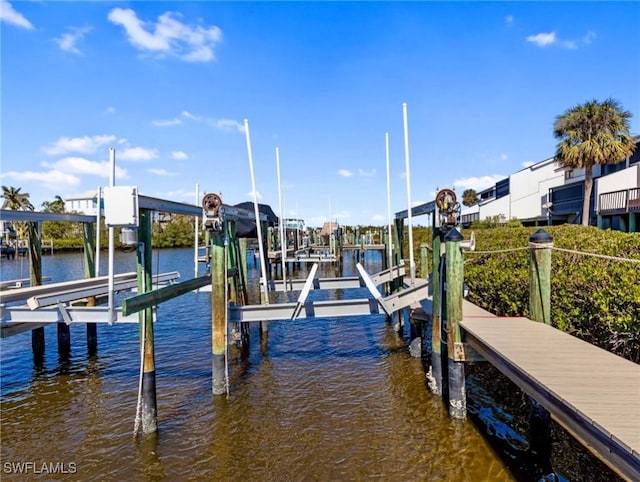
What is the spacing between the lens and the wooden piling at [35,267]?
363 inches

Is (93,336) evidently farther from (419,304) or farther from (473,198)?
(473,198)

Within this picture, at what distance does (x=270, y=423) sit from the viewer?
6430 mm

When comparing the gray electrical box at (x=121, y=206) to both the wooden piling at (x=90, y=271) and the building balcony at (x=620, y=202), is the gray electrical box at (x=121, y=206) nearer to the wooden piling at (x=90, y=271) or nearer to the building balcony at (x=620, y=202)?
the wooden piling at (x=90, y=271)

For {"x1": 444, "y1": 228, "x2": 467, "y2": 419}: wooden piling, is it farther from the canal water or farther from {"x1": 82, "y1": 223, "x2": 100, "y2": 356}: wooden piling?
{"x1": 82, "y1": 223, "x2": 100, "y2": 356}: wooden piling

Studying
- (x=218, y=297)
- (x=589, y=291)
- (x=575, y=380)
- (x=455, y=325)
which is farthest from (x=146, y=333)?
(x=589, y=291)

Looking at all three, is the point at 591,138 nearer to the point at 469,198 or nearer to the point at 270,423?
the point at 270,423

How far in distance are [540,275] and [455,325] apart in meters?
1.45

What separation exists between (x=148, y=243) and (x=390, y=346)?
7.10 metres

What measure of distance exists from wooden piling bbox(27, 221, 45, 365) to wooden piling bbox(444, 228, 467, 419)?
9.45 meters

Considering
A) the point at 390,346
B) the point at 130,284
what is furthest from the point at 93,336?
the point at 390,346

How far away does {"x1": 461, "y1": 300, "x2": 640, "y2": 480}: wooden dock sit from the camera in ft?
9.11

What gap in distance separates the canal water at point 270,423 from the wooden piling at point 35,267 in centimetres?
39

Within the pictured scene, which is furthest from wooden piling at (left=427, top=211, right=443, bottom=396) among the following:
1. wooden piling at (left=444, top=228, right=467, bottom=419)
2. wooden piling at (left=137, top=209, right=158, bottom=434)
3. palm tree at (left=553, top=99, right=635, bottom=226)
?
palm tree at (left=553, top=99, right=635, bottom=226)

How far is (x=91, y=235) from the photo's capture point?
10.9 meters
